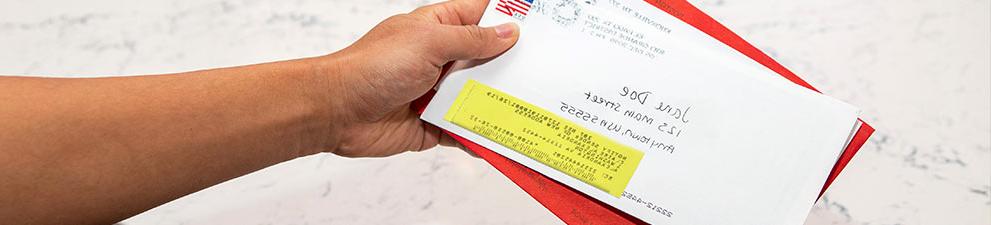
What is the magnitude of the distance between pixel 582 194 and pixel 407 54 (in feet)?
0.65

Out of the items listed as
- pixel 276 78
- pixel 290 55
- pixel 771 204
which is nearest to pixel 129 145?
pixel 276 78

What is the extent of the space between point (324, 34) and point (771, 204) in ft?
1.61

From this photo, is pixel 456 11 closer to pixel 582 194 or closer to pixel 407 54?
pixel 407 54

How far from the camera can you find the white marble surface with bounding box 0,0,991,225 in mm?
795

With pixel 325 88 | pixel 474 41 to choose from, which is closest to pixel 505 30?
pixel 474 41

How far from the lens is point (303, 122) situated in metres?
0.67

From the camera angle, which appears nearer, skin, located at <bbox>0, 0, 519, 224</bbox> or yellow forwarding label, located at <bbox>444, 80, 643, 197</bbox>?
skin, located at <bbox>0, 0, 519, 224</bbox>

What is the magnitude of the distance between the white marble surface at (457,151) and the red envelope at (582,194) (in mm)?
109

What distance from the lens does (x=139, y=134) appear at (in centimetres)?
58

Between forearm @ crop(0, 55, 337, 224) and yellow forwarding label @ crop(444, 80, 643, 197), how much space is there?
4.9 inches

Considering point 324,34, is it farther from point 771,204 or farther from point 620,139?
point 771,204

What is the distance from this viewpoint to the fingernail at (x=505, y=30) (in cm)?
66

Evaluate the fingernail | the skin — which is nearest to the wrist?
the skin

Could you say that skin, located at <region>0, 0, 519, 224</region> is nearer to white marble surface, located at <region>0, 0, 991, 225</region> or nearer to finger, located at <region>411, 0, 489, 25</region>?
finger, located at <region>411, 0, 489, 25</region>
